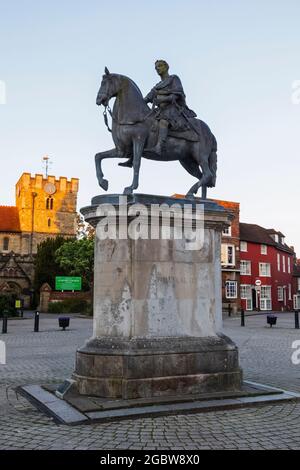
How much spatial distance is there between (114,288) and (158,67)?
3822 mm

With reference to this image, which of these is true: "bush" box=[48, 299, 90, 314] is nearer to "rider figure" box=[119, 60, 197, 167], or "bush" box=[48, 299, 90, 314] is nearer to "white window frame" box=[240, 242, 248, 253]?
"white window frame" box=[240, 242, 248, 253]

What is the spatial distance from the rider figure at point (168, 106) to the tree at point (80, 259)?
39.6 metres

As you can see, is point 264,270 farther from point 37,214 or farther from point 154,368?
point 154,368

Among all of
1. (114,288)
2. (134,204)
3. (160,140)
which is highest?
(160,140)

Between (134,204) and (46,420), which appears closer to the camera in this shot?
(46,420)

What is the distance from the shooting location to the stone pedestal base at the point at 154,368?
6.60 metres

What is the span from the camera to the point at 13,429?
5.53 metres

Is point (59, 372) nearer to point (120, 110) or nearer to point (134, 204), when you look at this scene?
point (134, 204)

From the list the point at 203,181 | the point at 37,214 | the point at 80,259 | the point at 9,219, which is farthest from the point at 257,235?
the point at 203,181

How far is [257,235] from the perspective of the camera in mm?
55188

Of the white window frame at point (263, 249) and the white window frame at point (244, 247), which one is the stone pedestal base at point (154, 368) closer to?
the white window frame at point (244, 247)

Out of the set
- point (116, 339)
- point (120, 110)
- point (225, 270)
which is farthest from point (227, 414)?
point (225, 270)

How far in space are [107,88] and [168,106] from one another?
1036mm

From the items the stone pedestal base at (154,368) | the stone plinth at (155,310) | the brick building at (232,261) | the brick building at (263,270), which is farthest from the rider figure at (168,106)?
the brick building at (263,270)
